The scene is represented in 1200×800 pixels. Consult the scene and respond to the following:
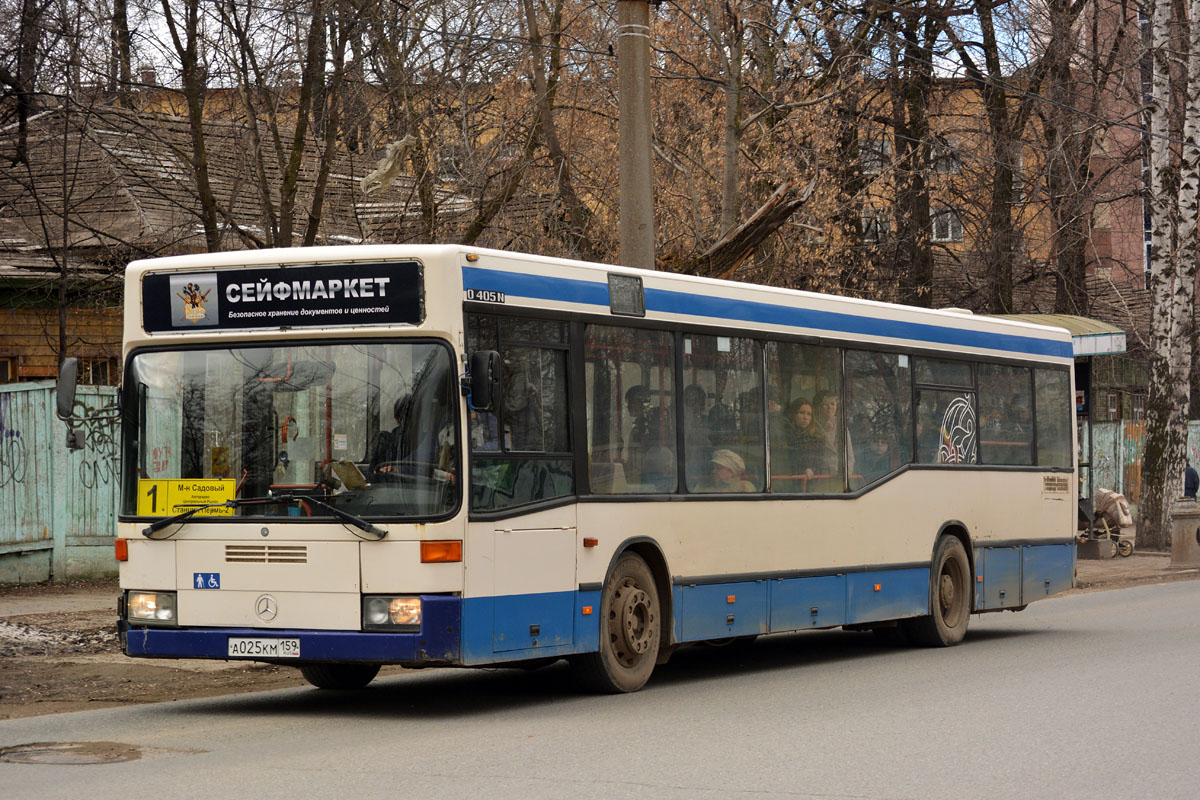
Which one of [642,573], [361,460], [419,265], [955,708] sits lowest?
[955,708]

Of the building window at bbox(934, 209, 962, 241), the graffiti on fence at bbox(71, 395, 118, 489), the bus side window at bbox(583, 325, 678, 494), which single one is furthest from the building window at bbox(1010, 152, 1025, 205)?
the bus side window at bbox(583, 325, 678, 494)

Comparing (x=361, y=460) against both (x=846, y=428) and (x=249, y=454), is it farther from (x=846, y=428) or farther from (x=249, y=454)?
(x=846, y=428)

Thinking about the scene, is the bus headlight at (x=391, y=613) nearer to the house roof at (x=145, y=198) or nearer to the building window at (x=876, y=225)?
the house roof at (x=145, y=198)

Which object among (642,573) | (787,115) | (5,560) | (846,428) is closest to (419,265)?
(642,573)

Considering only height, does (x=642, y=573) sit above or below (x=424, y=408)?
below

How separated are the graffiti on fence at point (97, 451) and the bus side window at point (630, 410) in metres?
9.72

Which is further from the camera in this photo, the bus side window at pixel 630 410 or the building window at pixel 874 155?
the building window at pixel 874 155

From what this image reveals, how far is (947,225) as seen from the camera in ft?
122

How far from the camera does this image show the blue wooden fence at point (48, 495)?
18609mm

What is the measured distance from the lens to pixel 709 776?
7965mm

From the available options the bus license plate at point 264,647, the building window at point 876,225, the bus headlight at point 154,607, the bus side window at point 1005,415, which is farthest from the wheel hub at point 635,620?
the building window at point 876,225

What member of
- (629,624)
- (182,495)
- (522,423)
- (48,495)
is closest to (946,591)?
(629,624)

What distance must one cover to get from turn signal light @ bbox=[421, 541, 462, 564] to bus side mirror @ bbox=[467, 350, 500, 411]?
0.84 metres

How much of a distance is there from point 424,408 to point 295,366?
0.92 meters
